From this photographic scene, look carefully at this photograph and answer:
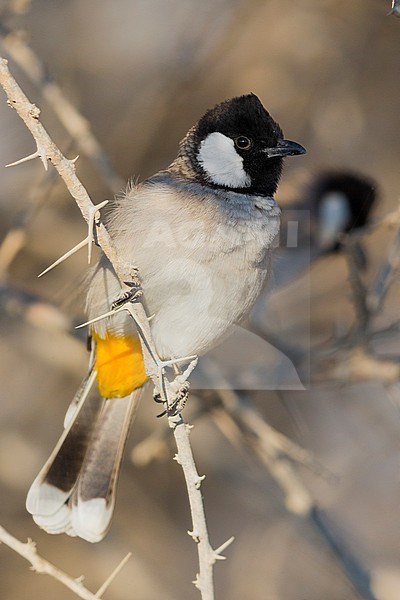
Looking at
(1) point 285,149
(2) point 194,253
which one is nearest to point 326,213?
(1) point 285,149

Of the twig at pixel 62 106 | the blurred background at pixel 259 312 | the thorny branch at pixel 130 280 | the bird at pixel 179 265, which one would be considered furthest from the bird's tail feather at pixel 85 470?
the twig at pixel 62 106

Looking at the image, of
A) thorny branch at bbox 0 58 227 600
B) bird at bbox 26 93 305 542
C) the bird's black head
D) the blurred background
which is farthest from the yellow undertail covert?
the bird's black head

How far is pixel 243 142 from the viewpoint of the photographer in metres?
1.47

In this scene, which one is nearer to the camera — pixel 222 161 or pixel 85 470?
pixel 222 161

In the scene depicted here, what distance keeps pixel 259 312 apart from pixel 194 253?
447mm

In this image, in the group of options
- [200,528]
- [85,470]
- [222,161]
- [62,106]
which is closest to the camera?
[200,528]

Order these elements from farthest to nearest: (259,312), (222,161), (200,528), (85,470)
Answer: (259,312), (85,470), (222,161), (200,528)

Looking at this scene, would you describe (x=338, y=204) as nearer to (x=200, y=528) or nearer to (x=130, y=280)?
(x=130, y=280)

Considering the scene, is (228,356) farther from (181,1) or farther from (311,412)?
(181,1)

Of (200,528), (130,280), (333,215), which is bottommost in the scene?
(200,528)

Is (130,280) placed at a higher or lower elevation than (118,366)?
higher

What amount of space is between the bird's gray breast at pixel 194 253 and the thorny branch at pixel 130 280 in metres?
0.18

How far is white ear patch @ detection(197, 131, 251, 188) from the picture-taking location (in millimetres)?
1484

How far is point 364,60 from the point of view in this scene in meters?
2.16
